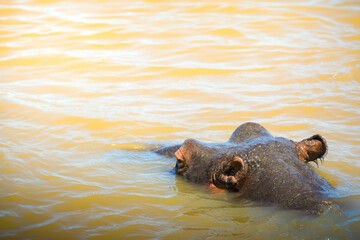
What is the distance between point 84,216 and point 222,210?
1375mm

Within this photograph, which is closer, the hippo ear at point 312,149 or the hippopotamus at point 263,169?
the hippopotamus at point 263,169

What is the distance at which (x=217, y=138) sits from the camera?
24.0 ft

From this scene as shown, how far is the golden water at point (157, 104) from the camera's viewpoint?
4.50 m

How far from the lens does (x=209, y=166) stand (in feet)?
15.5

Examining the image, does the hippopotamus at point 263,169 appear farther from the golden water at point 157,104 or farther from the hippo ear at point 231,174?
the golden water at point 157,104

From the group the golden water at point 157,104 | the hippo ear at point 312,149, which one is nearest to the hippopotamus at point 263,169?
the hippo ear at point 312,149

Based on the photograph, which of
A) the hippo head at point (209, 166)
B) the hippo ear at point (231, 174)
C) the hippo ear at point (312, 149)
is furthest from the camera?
the hippo ear at point (312, 149)

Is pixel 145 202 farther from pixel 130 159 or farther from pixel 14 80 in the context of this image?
pixel 14 80

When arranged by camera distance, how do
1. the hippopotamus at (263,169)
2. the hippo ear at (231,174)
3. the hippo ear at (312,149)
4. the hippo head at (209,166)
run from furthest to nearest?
the hippo ear at (312,149) → the hippo head at (209,166) → the hippo ear at (231,174) → the hippopotamus at (263,169)

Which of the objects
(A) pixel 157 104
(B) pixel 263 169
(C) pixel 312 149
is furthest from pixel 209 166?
(A) pixel 157 104

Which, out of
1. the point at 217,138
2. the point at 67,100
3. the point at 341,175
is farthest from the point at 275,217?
the point at 67,100

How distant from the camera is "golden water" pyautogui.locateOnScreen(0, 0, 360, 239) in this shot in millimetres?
4496

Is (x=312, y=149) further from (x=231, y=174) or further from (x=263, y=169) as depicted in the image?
(x=231, y=174)

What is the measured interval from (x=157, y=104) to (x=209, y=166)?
4.71 m
